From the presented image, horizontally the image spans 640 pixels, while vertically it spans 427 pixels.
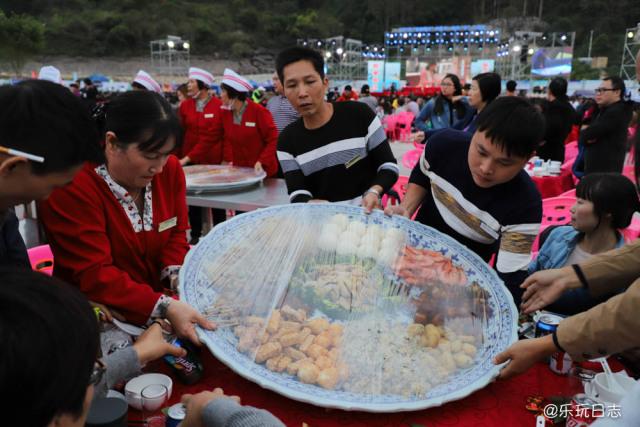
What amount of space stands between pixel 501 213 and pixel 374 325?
0.70 meters

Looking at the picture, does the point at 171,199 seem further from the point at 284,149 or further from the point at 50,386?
the point at 50,386

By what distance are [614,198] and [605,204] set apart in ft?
0.15

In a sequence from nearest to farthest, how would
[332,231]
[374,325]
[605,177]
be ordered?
[374,325]
[332,231]
[605,177]

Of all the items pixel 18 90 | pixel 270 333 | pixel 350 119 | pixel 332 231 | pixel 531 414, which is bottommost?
pixel 531 414

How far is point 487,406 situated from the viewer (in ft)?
3.65

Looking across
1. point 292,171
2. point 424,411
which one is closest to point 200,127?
point 292,171

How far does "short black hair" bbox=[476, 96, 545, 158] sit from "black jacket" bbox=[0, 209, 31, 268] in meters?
1.47

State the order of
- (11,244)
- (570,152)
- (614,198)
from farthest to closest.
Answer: (570,152) < (614,198) < (11,244)

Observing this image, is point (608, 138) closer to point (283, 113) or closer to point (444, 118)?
point (444, 118)

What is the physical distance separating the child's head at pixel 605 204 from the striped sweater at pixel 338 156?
902 mm

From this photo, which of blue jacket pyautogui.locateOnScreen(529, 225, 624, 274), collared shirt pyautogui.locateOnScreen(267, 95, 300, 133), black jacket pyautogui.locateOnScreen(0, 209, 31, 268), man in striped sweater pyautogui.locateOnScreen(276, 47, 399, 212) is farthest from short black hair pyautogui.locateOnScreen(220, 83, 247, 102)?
black jacket pyautogui.locateOnScreen(0, 209, 31, 268)

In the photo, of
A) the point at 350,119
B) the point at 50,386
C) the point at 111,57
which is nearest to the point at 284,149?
the point at 350,119

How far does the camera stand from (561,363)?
1.24m

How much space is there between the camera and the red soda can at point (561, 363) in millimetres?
1231
